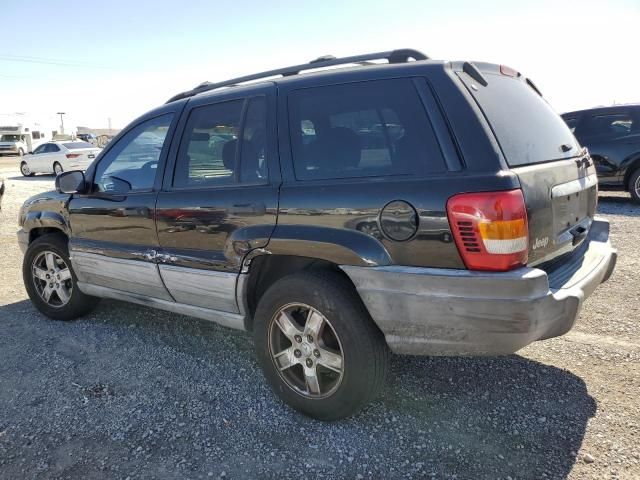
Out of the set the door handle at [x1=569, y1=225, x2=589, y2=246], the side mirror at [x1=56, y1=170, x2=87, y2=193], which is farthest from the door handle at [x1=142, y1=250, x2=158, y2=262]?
the door handle at [x1=569, y1=225, x2=589, y2=246]

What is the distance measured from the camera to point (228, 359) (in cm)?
359

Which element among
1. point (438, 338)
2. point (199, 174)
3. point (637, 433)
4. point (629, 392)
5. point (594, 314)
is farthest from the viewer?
point (594, 314)

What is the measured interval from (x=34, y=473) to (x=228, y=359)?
140cm

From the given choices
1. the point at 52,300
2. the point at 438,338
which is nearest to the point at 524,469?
the point at 438,338

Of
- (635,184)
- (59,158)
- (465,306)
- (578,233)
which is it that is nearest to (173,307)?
(465,306)

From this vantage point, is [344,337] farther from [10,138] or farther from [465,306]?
[10,138]

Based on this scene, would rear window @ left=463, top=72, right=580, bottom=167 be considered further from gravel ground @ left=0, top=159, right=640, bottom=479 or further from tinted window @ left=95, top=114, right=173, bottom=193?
tinted window @ left=95, top=114, right=173, bottom=193

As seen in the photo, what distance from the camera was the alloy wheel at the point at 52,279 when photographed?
438 centimetres

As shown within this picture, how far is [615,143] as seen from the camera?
9.02 m

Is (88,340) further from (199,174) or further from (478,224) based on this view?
(478,224)

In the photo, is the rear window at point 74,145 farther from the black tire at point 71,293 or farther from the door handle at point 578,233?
the door handle at point 578,233

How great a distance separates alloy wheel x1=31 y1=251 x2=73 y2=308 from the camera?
438 cm

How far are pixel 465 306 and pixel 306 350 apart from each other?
3.19ft

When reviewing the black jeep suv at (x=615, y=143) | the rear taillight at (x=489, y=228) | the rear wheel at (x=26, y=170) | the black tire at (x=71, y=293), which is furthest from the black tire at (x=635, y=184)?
the rear wheel at (x=26, y=170)
